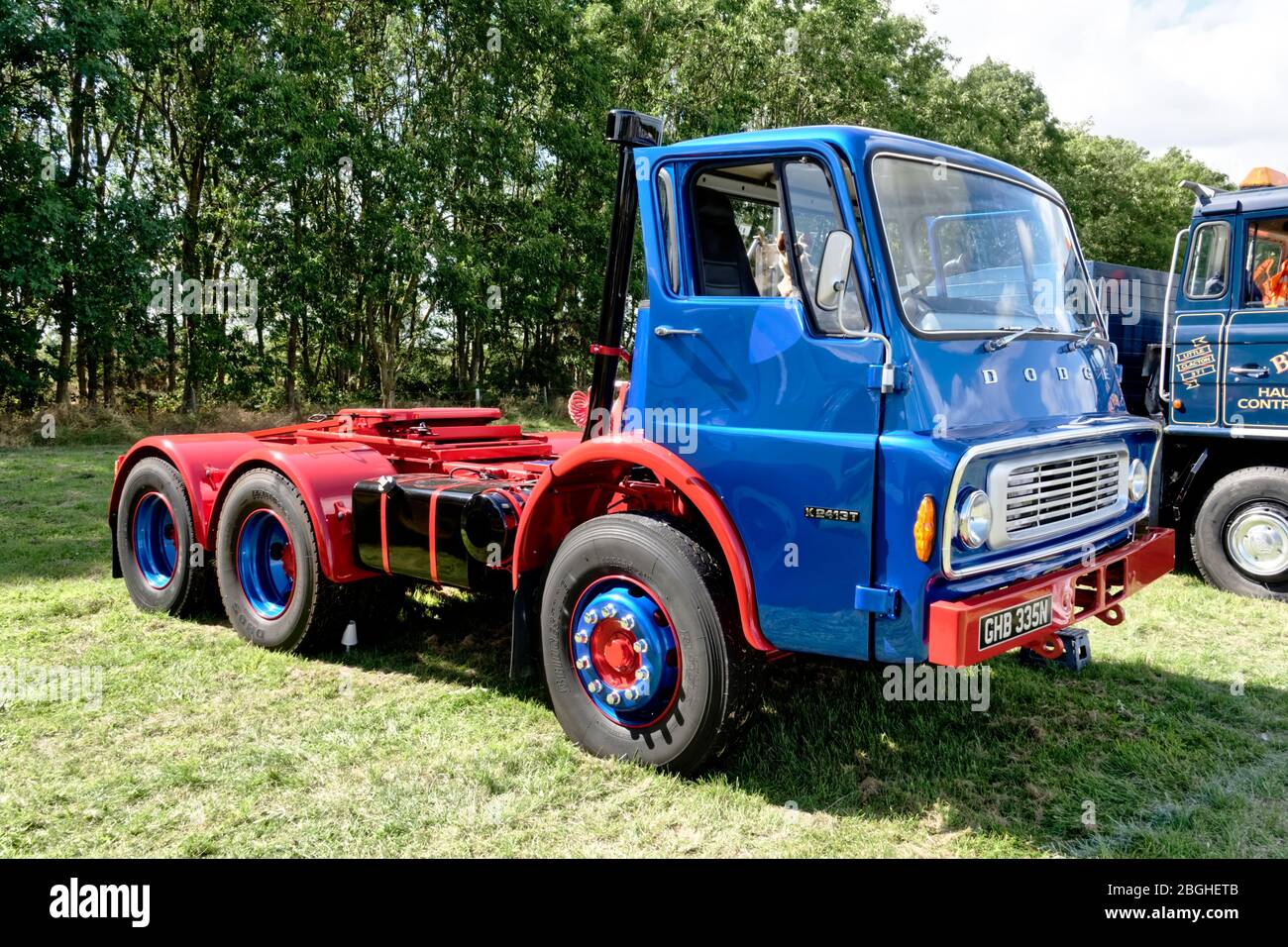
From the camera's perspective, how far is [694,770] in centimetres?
405

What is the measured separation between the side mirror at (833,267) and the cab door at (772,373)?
0.10 m

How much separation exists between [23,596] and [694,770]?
5025 mm

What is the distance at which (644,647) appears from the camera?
4066 millimetres

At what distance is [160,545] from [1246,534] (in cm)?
775

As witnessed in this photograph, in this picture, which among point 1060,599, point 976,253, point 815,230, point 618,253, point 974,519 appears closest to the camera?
point 974,519

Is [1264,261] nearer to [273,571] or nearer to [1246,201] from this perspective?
[1246,201]

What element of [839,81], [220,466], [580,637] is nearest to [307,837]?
[580,637]

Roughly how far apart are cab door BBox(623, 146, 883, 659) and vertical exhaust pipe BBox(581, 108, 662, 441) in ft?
0.86

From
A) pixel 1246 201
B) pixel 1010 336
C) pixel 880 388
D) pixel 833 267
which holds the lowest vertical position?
pixel 880 388

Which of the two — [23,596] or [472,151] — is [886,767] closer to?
[23,596]

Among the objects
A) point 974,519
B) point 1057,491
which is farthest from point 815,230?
point 1057,491

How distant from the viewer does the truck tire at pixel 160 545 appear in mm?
6281

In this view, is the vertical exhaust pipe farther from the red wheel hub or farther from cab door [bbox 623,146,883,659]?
the red wheel hub

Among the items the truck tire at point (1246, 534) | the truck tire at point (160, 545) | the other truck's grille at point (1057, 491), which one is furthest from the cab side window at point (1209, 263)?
the truck tire at point (160, 545)
